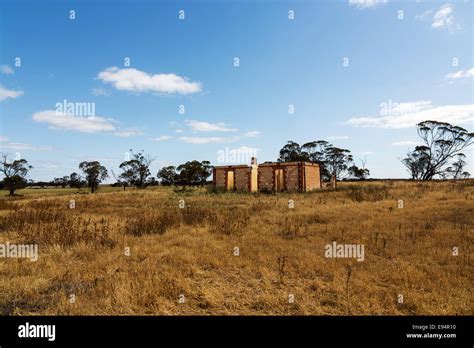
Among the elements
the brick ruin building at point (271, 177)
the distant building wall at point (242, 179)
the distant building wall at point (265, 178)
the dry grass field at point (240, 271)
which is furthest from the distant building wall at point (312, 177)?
the dry grass field at point (240, 271)

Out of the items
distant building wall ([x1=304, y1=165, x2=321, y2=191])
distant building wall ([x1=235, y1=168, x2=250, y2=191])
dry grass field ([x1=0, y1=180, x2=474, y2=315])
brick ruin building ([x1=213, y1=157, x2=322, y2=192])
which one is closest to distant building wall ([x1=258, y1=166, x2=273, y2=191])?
brick ruin building ([x1=213, y1=157, x2=322, y2=192])

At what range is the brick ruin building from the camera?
28.4 meters

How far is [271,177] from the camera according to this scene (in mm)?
29531

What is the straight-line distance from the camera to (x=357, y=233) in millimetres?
8406

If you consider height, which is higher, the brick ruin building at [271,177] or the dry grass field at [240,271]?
the brick ruin building at [271,177]

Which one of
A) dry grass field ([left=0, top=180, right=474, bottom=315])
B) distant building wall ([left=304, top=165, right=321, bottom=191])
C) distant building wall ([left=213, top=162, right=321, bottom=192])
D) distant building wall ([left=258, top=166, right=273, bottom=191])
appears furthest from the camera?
distant building wall ([left=258, top=166, right=273, bottom=191])

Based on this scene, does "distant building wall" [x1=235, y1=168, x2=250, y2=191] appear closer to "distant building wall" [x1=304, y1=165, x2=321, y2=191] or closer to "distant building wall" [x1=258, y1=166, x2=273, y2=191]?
"distant building wall" [x1=258, y1=166, x2=273, y2=191]

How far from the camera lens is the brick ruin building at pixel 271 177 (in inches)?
1117

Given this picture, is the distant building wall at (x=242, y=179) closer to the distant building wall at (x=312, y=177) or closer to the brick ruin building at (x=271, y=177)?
the brick ruin building at (x=271, y=177)

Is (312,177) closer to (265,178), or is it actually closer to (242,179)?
(265,178)
